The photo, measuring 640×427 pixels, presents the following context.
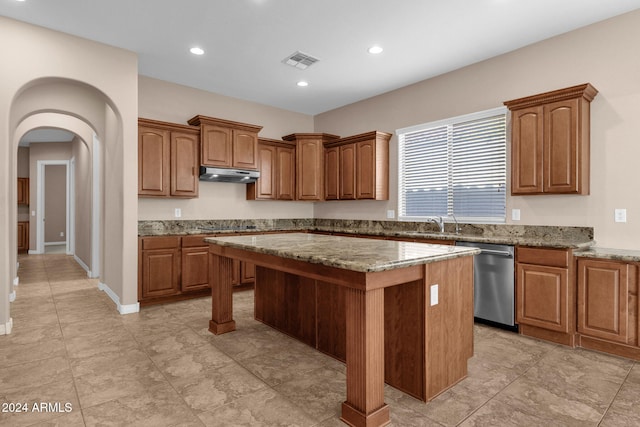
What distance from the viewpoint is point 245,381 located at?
2391 millimetres

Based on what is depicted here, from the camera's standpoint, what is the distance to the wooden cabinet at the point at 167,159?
440 cm

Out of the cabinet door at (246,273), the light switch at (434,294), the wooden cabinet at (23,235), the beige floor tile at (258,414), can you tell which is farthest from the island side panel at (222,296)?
the wooden cabinet at (23,235)

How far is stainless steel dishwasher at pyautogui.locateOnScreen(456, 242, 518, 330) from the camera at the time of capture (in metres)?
3.39

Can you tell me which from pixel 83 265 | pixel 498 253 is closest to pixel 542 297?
pixel 498 253

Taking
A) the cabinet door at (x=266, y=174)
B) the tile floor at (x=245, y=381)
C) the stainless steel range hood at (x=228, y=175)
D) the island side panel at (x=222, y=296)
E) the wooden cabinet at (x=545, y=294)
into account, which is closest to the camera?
the tile floor at (x=245, y=381)

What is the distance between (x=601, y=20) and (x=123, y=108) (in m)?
5.01

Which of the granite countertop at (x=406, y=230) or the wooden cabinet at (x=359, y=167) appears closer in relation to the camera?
the granite countertop at (x=406, y=230)

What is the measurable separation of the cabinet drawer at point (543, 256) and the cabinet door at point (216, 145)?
12.7 feet

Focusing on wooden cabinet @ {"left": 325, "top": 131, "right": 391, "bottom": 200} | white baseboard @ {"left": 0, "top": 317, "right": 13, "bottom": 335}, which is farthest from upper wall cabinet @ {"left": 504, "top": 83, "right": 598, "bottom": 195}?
white baseboard @ {"left": 0, "top": 317, "right": 13, "bottom": 335}

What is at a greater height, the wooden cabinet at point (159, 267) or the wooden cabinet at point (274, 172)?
the wooden cabinet at point (274, 172)

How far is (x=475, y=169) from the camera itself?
439 centimetres

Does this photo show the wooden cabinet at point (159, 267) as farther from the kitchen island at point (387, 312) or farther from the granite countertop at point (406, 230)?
the kitchen island at point (387, 312)

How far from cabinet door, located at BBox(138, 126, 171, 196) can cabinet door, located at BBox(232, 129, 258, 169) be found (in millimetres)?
946

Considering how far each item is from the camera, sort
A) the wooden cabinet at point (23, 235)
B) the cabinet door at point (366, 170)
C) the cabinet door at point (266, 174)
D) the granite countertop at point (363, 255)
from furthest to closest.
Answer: the wooden cabinet at point (23, 235) < the cabinet door at point (266, 174) < the cabinet door at point (366, 170) < the granite countertop at point (363, 255)
